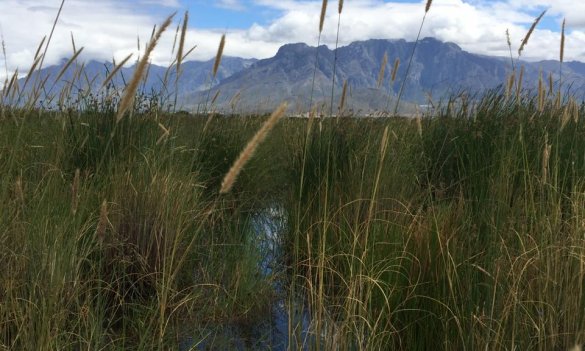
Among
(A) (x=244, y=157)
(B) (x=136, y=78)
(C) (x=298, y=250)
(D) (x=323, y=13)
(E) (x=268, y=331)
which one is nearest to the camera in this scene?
(A) (x=244, y=157)

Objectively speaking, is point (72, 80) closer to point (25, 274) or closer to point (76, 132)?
point (76, 132)

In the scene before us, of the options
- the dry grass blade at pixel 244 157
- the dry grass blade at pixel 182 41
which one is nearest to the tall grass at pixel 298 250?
the dry grass blade at pixel 244 157

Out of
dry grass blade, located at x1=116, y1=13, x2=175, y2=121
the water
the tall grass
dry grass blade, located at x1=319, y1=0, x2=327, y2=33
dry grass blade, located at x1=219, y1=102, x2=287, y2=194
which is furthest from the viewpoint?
dry grass blade, located at x1=319, y1=0, x2=327, y2=33

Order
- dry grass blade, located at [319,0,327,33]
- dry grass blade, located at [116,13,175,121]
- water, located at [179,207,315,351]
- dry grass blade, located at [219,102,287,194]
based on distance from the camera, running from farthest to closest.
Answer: dry grass blade, located at [319,0,327,33] < water, located at [179,207,315,351] < dry grass blade, located at [116,13,175,121] < dry grass blade, located at [219,102,287,194]

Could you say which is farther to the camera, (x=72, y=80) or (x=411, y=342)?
(x=72, y=80)

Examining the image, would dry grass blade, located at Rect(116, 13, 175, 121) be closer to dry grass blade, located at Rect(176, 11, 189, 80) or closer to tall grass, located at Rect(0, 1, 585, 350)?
tall grass, located at Rect(0, 1, 585, 350)

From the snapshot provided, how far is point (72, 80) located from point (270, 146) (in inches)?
133

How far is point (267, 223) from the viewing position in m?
4.91

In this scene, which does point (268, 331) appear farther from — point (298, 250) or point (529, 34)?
point (529, 34)

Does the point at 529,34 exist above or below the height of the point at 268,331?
above

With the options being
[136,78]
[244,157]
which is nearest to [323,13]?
[136,78]

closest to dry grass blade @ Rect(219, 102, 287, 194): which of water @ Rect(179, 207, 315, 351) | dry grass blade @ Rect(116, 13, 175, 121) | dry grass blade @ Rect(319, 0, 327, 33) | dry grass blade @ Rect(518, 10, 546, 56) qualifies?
dry grass blade @ Rect(116, 13, 175, 121)

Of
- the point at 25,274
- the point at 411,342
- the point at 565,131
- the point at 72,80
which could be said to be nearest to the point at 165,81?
the point at 72,80

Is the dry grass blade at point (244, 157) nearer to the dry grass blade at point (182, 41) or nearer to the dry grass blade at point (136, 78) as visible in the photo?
the dry grass blade at point (136, 78)
